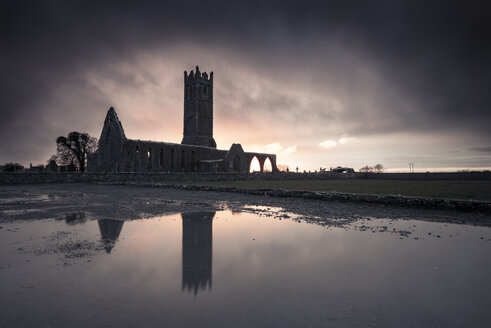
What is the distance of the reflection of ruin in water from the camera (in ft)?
15.9

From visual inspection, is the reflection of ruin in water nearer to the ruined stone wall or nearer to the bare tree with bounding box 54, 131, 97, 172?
the ruined stone wall

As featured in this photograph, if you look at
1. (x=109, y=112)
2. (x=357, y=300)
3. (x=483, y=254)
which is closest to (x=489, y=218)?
(x=483, y=254)

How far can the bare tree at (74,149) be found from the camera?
49219 millimetres

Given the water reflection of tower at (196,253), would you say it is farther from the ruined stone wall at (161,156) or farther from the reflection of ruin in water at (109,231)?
the ruined stone wall at (161,156)

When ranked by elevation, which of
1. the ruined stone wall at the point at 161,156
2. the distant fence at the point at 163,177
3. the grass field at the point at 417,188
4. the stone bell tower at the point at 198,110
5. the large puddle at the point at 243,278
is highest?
the stone bell tower at the point at 198,110

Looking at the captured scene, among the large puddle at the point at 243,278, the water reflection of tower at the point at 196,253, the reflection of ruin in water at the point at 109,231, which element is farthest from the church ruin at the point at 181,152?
the large puddle at the point at 243,278

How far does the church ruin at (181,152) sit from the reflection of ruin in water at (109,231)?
33.4 m

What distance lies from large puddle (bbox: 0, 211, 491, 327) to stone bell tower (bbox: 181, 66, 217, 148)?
5373 cm

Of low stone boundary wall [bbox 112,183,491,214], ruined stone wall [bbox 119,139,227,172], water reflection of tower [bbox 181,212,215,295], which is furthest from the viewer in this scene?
ruined stone wall [bbox 119,139,227,172]

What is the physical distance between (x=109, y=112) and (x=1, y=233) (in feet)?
150

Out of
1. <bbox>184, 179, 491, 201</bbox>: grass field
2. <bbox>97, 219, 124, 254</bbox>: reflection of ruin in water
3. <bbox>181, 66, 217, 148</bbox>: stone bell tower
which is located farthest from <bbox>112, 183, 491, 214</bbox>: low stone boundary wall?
<bbox>181, 66, 217, 148</bbox>: stone bell tower

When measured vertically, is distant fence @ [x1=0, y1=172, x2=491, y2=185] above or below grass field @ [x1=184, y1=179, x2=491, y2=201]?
above

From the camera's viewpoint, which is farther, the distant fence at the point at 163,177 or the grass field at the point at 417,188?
the distant fence at the point at 163,177

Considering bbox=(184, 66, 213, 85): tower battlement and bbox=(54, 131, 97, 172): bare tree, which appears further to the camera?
bbox=(184, 66, 213, 85): tower battlement
